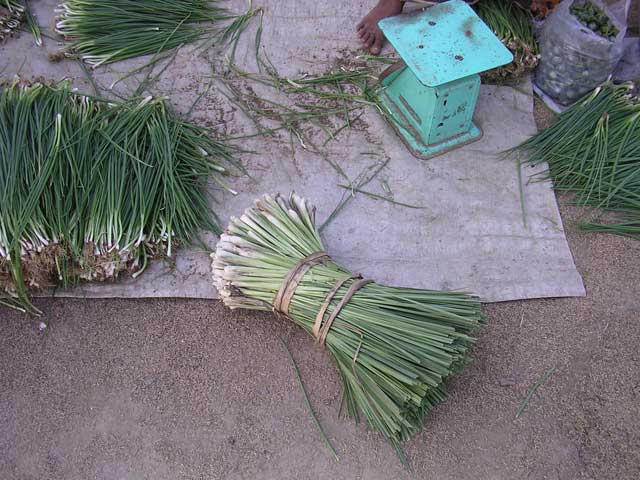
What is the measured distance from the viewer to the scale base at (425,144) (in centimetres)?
270

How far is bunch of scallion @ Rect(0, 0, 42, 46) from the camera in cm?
298

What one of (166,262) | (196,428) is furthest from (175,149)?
(196,428)

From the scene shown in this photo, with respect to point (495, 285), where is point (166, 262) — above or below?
above

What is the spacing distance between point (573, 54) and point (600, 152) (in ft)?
1.65

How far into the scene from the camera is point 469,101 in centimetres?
261

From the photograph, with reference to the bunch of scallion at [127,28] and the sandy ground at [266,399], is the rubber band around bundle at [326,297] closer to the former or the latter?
the sandy ground at [266,399]

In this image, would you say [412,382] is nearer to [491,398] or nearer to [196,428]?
[491,398]

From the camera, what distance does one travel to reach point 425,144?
2.71 m

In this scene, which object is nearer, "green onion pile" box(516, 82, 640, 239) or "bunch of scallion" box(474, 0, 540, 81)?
"green onion pile" box(516, 82, 640, 239)

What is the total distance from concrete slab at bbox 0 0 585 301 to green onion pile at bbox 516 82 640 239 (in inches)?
4.7

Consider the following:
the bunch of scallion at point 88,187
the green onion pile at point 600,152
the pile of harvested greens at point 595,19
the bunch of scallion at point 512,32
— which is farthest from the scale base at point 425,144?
the bunch of scallion at point 88,187

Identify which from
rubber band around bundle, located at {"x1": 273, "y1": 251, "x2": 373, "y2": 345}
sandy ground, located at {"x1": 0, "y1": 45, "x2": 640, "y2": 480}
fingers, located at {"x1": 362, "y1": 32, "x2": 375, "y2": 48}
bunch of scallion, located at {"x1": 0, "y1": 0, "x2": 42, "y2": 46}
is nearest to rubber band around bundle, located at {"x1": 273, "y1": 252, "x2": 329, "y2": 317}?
rubber band around bundle, located at {"x1": 273, "y1": 251, "x2": 373, "y2": 345}

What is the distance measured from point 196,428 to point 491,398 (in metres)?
1.01

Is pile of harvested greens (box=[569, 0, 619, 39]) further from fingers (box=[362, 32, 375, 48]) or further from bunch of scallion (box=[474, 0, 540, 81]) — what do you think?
fingers (box=[362, 32, 375, 48])
